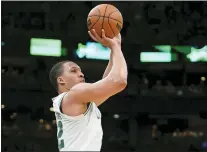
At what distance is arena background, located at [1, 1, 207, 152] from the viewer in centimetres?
1605

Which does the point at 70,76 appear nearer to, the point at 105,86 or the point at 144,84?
the point at 105,86

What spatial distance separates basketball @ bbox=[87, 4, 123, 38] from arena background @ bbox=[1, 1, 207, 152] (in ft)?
36.5

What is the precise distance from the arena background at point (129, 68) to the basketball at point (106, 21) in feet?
36.5

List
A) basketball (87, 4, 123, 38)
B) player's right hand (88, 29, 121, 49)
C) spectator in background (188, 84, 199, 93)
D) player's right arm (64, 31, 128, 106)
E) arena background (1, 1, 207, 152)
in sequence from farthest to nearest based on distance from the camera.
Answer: spectator in background (188, 84, 199, 93)
arena background (1, 1, 207, 152)
basketball (87, 4, 123, 38)
player's right hand (88, 29, 121, 49)
player's right arm (64, 31, 128, 106)

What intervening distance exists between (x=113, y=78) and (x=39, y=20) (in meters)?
12.7

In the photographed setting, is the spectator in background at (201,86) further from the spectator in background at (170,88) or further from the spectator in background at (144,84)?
the spectator in background at (144,84)

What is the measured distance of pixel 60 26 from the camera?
1625 cm

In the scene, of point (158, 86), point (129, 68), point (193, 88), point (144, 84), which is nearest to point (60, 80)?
point (129, 68)

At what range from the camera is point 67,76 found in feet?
13.5

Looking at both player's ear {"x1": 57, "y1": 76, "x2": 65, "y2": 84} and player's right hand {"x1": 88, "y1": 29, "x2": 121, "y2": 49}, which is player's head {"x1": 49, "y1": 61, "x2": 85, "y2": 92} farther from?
player's right hand {"x1": 88, "y1": 29, "x2": 121, "y2": 49}

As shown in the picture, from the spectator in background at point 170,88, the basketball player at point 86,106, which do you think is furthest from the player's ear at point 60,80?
the spectator in background at point 170,88

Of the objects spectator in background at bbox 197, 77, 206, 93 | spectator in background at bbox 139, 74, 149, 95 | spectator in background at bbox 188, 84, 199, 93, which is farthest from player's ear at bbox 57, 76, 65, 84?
spectator in background at bbox 197, 77, 206, 93

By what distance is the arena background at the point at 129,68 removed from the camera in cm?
1605

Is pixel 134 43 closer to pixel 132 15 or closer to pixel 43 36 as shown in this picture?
pixel 132 15
